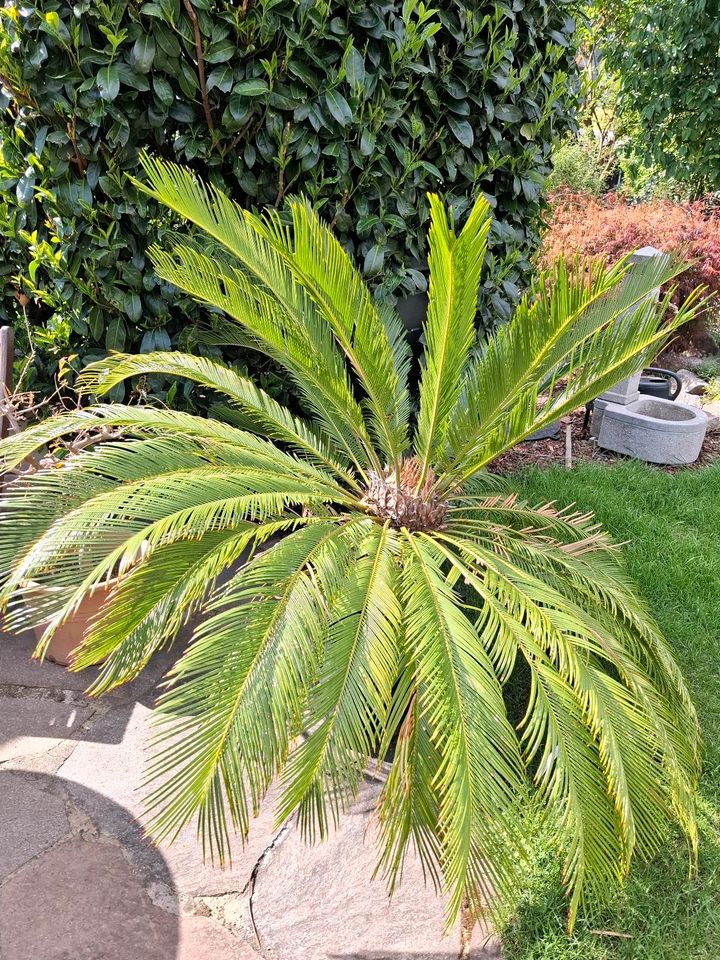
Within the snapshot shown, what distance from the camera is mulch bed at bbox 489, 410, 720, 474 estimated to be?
4680mm

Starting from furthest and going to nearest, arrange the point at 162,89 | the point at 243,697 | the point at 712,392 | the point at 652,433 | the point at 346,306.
Result: the point at 712,392 → the point at 652,433 → the point at 162,89 → the point at 346,306 → the point at 243,697

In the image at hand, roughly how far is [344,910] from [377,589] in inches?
32.9

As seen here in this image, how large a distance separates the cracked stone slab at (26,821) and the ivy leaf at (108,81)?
2232 millimetres

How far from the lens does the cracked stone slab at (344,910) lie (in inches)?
69.6

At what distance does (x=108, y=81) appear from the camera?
2418 mm

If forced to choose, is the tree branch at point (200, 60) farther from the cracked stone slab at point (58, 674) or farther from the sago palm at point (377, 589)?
the cracked stone slab at point (58, 674)

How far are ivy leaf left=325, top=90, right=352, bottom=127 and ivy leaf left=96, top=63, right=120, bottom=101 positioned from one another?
0.81m

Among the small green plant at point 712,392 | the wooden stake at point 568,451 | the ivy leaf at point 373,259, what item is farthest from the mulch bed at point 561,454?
the ivy leaf at point 373,259

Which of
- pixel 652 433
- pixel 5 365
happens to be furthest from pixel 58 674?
pixel 652 433

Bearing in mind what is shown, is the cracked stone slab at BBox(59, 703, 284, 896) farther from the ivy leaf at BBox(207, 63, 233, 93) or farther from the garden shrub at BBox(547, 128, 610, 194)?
the garden shrub at BBox(547, 128, 610, 194)

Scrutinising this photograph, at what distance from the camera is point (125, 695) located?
2.57 meters

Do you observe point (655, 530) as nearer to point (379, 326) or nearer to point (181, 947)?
point (379, 326)

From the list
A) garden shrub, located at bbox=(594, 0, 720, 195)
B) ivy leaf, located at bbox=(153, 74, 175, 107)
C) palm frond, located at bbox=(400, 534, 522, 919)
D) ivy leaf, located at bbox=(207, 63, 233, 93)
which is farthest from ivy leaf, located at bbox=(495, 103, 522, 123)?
garden shrub, located at bbox=(594, 0, 720, 195)

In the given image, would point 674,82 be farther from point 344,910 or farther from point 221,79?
point 344,910
